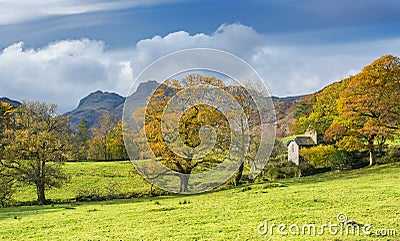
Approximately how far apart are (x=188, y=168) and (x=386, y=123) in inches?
747

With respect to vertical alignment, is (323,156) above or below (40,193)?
above

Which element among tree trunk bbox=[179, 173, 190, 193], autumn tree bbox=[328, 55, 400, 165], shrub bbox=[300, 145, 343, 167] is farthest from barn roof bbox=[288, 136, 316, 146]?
tree trunk bbox=[179, 173, 190, 193]

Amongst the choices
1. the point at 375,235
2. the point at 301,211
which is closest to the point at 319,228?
the point at 375,235

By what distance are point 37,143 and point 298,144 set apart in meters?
33.8

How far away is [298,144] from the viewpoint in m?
55.7

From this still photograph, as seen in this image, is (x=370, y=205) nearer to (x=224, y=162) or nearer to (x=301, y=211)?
(x=301, y=211)

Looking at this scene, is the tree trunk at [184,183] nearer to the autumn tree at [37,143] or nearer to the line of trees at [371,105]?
the autumn tree at [37,143]

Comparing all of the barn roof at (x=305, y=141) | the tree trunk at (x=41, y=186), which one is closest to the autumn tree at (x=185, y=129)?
the tree trunk at (x=41, y=186)

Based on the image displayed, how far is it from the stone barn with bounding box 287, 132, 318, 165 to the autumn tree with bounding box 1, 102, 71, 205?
102 ft

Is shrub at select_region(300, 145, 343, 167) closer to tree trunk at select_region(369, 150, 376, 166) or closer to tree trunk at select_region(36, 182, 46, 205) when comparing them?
tree trunk at select_region(369, 150, 376, 166)

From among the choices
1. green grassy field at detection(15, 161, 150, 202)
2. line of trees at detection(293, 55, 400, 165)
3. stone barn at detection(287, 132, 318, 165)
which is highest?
line of trees at detection(293, 55, 400, 165)

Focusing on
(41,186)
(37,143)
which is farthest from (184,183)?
(37,143)

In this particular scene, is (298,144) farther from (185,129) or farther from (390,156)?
(185,129)

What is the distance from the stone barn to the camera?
182 feet
